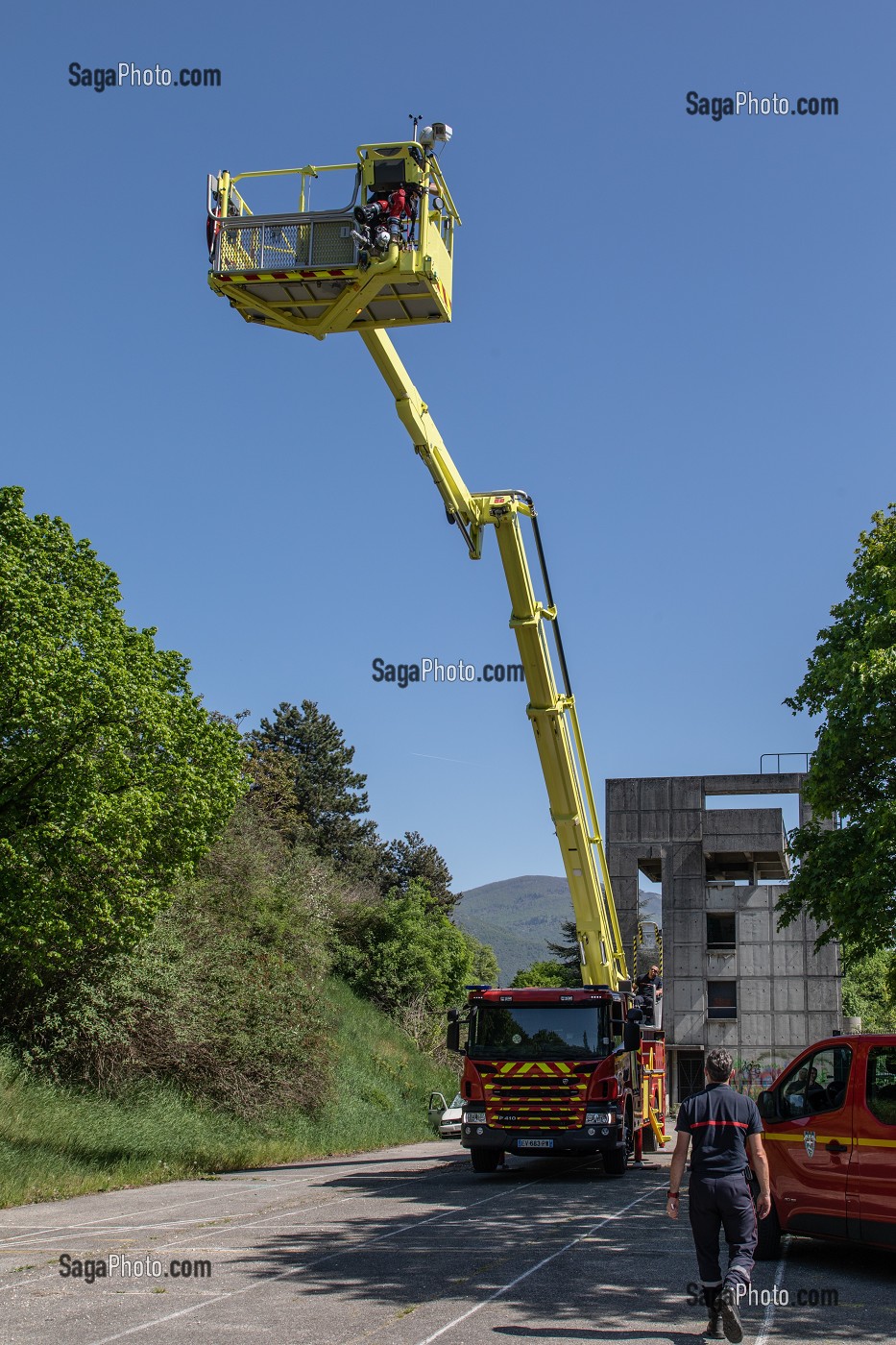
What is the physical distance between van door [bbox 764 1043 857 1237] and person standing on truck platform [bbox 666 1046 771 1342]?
240cm

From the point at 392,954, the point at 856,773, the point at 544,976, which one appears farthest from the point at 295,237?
the point at 544,976

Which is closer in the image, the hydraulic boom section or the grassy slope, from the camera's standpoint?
the hydraulic boom section

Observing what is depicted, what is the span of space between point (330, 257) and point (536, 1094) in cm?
1233

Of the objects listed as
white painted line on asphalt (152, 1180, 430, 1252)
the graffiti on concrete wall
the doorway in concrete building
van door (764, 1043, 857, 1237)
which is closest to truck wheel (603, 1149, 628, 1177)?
white painted line on asphalt (152, 1180, 430, 1252)

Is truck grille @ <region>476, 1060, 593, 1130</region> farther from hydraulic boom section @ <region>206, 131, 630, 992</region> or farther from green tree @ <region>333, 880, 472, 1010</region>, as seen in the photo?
green tree @ <region>333, 880, 472, 1010</region>

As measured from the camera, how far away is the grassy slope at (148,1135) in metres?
18.2

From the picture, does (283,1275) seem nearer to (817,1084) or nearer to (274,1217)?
(274,1217)

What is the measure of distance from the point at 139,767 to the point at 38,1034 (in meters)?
5.56

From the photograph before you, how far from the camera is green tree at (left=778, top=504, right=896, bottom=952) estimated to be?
58.5 ft

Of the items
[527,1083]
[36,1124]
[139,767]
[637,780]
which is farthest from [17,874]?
[637,780]

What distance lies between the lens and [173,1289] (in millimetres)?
9633

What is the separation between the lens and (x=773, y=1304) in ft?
29.3

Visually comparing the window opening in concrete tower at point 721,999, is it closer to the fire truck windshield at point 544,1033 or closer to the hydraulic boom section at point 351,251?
the fire truck windshield at point 544,1033

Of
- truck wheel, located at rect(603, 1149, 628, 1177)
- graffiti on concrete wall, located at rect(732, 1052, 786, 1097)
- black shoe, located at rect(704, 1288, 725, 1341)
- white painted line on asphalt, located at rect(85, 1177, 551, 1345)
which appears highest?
black shoe, located at rect(704, 1288, 725, 1341)
